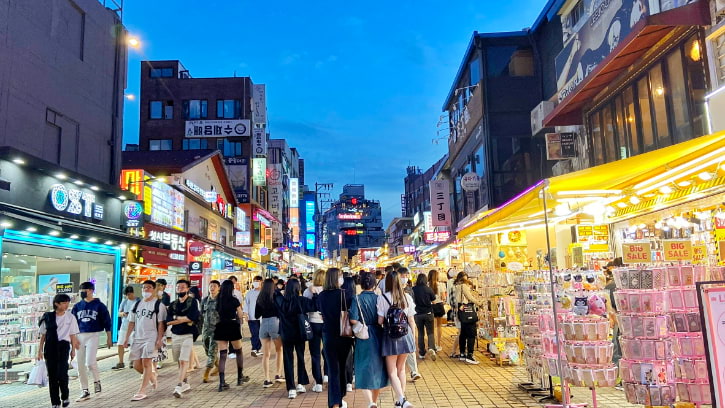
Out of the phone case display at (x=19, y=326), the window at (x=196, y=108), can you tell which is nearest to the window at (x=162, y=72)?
the window at (x=196, y=108)

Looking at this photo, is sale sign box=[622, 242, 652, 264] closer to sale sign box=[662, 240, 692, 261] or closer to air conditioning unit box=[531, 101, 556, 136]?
sale sign box=[662, 240, 692, 261]

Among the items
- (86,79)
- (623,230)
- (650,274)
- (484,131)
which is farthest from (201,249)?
(650,274)

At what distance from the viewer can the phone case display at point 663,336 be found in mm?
5375

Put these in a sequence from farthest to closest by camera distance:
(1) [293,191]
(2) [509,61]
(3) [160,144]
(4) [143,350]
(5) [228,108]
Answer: (1) [293,191] → (5) [228,108] → (3) [160,144] → (2) [509,61] → (4) [143,350]

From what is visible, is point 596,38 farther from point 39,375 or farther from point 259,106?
point 259,106

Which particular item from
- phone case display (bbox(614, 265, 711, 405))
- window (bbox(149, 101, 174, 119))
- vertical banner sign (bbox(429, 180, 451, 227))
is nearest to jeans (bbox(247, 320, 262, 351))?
phone case display (bbox(614, 265, 711, 405))

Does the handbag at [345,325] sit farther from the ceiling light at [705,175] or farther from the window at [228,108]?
the window at [228,108]

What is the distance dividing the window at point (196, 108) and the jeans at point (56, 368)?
132 ft

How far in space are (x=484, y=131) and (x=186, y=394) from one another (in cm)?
1958

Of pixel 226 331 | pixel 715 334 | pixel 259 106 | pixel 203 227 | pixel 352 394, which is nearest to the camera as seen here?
pixel 715 334

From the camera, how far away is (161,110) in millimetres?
45625

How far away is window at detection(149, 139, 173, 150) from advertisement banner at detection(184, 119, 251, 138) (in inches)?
105

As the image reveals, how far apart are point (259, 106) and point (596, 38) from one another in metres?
36.1

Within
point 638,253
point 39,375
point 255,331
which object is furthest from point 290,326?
point 255,331
